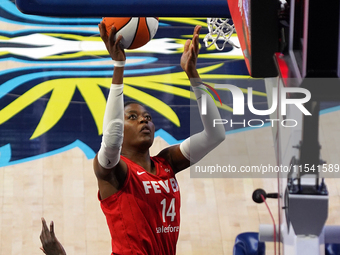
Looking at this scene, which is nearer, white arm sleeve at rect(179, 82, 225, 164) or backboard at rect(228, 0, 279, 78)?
backboard at rect(228, 0, 279, 78)

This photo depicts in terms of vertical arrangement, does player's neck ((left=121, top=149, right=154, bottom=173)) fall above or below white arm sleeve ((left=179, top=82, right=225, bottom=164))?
below

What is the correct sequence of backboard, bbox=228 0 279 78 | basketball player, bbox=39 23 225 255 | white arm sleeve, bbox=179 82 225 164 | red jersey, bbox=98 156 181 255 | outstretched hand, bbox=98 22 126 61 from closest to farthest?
backboard, bbox=228 0 279 78 → outstretched hand, bbox=98 22 126 61 → basketball player, bbox=39 23 225 255 → red jersey, bbox=98 156 181 255 → white arm sleeve, bbox=179 82 225 164

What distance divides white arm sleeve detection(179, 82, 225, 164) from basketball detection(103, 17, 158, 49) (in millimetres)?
389

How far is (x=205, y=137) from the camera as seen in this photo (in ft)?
9.28

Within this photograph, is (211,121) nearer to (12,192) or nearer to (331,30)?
(331,30)

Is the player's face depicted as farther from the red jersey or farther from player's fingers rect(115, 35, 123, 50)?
player's fingers rect(115, 35, 123, 50)

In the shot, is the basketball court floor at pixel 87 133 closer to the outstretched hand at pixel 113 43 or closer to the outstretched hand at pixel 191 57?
the outstretched hand at pixel 191 57

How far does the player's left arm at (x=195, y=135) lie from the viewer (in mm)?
2566

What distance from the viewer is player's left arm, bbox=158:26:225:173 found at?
2566 millimetres

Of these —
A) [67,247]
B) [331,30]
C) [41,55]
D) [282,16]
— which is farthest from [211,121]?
[41,55]

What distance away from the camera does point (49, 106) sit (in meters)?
5.68

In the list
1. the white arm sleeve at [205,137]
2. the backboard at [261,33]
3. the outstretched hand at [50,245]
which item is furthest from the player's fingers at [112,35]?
the outstretched hand at [50,245]

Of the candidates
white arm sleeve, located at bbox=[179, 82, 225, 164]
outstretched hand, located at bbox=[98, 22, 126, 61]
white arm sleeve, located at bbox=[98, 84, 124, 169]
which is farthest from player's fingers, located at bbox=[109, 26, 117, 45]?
white arm sleeve, located at bbox=[179, 82, 225, 164]

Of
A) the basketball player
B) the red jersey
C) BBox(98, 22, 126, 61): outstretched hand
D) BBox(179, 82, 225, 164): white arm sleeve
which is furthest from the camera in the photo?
BBox(179, 82, 225, 164): white arm sleeve
